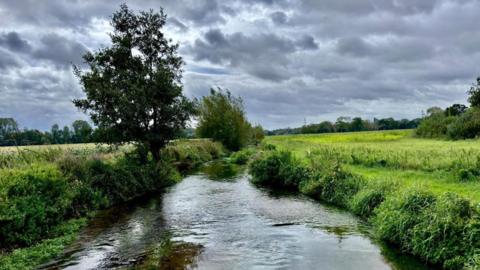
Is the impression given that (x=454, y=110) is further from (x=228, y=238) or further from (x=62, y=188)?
(x=62, y=188)

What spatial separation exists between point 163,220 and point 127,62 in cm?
1469

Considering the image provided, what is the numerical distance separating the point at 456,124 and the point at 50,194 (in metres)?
54.4

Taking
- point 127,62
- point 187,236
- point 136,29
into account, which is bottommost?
point 187,236

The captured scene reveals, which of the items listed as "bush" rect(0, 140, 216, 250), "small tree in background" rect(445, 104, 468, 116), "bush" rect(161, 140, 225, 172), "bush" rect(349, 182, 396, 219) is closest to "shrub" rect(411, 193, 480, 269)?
"bush" rect(349, 182, 396, 219)

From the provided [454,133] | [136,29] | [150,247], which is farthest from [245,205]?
[454,133]

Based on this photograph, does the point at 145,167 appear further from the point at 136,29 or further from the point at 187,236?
the point at 187,236

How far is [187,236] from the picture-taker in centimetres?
1387

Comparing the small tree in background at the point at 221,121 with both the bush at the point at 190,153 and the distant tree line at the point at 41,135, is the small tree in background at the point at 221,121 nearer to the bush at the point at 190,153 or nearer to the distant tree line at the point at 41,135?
the bush at the point at 190,153

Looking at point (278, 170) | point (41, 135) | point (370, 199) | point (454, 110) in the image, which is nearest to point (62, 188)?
point (370, 199)

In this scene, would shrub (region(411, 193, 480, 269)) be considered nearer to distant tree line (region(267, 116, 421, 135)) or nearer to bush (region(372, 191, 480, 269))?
bush (region(372, 191, 480, 269))

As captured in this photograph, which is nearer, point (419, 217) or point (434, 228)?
point (434, 228)

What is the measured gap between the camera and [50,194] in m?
14.6

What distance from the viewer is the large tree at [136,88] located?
81.2 ft

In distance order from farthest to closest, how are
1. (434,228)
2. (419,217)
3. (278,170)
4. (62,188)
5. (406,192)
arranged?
(278,170)
(62,188)
(406,192)
(419,217)
(434,228)
